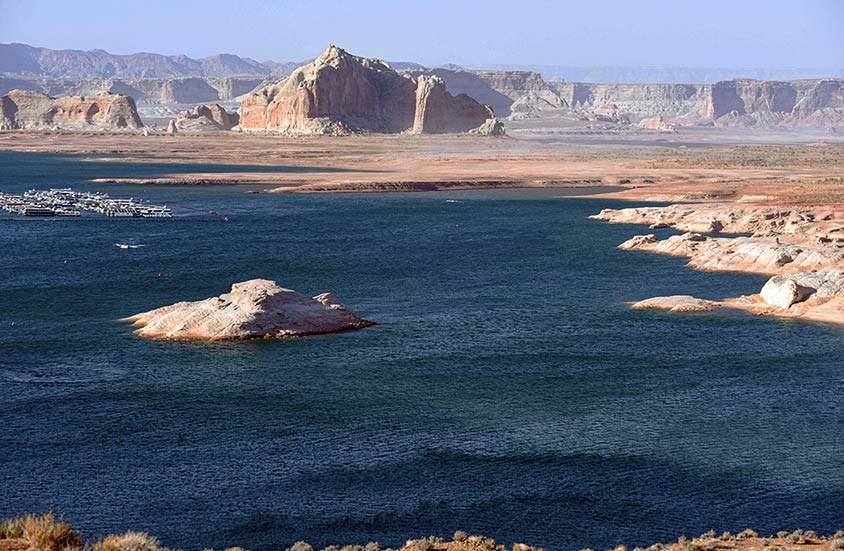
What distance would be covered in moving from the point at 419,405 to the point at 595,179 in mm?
136724

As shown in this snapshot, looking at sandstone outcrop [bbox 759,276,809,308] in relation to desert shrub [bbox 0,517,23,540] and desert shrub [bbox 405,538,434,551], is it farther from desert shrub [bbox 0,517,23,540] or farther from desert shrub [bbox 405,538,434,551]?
desert shrub [bbox 0,517,23,540]

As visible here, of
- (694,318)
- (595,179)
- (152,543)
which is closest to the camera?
(152,543)

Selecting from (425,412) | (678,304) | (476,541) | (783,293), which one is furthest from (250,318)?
(783,293)

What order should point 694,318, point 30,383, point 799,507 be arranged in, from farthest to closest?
point 694,318 → point 30,383 → point 799,507

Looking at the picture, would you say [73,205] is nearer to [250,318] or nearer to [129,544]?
[250,318]

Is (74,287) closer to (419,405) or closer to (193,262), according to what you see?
(193,262)

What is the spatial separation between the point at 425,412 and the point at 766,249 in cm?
5031

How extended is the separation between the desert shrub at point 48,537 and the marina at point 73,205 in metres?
96.0

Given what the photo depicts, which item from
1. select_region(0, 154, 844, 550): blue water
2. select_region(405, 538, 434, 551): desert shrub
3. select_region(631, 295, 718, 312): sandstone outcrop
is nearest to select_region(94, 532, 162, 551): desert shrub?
select_region(0, 154, 844, 550): blue water

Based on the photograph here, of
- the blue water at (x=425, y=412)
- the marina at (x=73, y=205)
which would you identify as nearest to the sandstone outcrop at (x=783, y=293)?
the blue water at (x=425, y=412)

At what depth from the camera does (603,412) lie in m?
48.8

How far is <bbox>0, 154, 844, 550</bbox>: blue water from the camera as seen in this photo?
37.3 meters

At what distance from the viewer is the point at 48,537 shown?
28.2 m

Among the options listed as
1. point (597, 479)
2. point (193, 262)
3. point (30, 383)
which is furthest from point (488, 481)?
point (193, 262)
